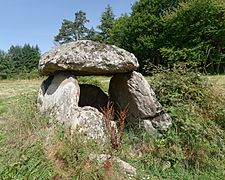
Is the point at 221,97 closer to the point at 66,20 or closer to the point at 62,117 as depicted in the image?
the point at 62,117

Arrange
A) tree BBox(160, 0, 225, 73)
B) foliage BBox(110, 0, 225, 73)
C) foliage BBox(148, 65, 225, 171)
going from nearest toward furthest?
foliage BBox(148, 65, 225, 171) < tree BBox(160, 0, 225, 73) < foliage BBox(110, 0, 225, 73)

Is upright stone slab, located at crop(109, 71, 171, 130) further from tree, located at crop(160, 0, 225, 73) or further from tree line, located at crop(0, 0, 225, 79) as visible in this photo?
tree, located at crop(160, 0, 225, 73)

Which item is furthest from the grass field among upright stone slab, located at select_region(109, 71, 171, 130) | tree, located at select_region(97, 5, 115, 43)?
tree, located at select_region(97, 5, 115, 43)

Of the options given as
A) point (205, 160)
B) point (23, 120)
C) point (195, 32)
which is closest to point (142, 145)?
point (205, 160)

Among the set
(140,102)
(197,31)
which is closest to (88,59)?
(140,102)

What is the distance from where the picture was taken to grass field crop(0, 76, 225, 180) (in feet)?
9.85

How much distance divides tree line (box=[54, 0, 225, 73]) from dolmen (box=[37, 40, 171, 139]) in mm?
16573

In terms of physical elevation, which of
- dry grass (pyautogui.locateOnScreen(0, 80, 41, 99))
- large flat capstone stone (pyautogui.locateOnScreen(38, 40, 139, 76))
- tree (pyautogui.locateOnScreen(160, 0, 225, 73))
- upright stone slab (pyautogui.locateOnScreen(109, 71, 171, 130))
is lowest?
dry grass (pyautogui.locateOnScreen(0, 80, 41, 99))

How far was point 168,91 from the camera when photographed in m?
5.03

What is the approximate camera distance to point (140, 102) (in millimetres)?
4812

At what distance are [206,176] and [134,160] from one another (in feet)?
3.22

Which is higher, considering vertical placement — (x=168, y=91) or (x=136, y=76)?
(x=136, y=76)

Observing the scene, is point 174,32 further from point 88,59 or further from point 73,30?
point 73,30

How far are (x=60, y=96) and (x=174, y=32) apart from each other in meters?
24.5
